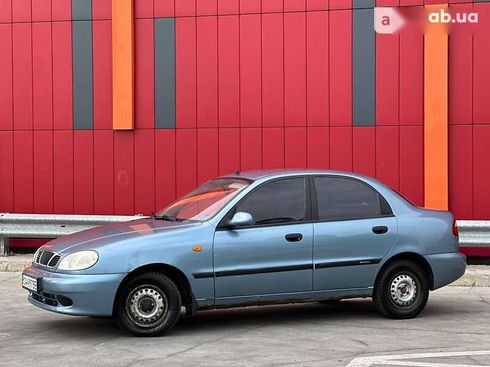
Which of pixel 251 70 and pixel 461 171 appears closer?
pixel 461 171

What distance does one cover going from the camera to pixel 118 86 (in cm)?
1216

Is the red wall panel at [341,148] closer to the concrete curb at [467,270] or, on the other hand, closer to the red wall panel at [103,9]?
the concrete curb at [467,270]

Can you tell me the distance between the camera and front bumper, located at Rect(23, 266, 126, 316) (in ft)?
21.5

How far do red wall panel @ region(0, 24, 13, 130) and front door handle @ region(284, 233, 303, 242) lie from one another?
7.00 metres

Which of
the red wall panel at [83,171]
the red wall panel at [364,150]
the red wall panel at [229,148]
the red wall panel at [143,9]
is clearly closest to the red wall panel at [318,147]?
the red wall panel at [364,150]

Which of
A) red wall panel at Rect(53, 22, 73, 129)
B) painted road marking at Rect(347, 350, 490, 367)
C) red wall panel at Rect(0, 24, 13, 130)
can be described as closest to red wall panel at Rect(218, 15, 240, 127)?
red wall panel at Rect(53, 22, 73, 129)

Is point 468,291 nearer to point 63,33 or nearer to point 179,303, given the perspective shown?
point 179,303

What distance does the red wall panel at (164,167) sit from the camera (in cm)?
1218

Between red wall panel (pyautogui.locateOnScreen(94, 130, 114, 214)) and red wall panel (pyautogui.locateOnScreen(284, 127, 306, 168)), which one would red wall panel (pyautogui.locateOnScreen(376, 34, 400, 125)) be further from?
red wall panel (pyautogui.locateOnScreen(94, 130, 114, 214))

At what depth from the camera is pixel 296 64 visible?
1195 cm

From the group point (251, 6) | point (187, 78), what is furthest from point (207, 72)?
point (251, 6)

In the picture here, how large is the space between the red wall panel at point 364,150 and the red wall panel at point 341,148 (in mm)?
63

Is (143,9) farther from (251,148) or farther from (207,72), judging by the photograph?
(251,148)

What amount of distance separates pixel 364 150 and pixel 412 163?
0.75 meters
